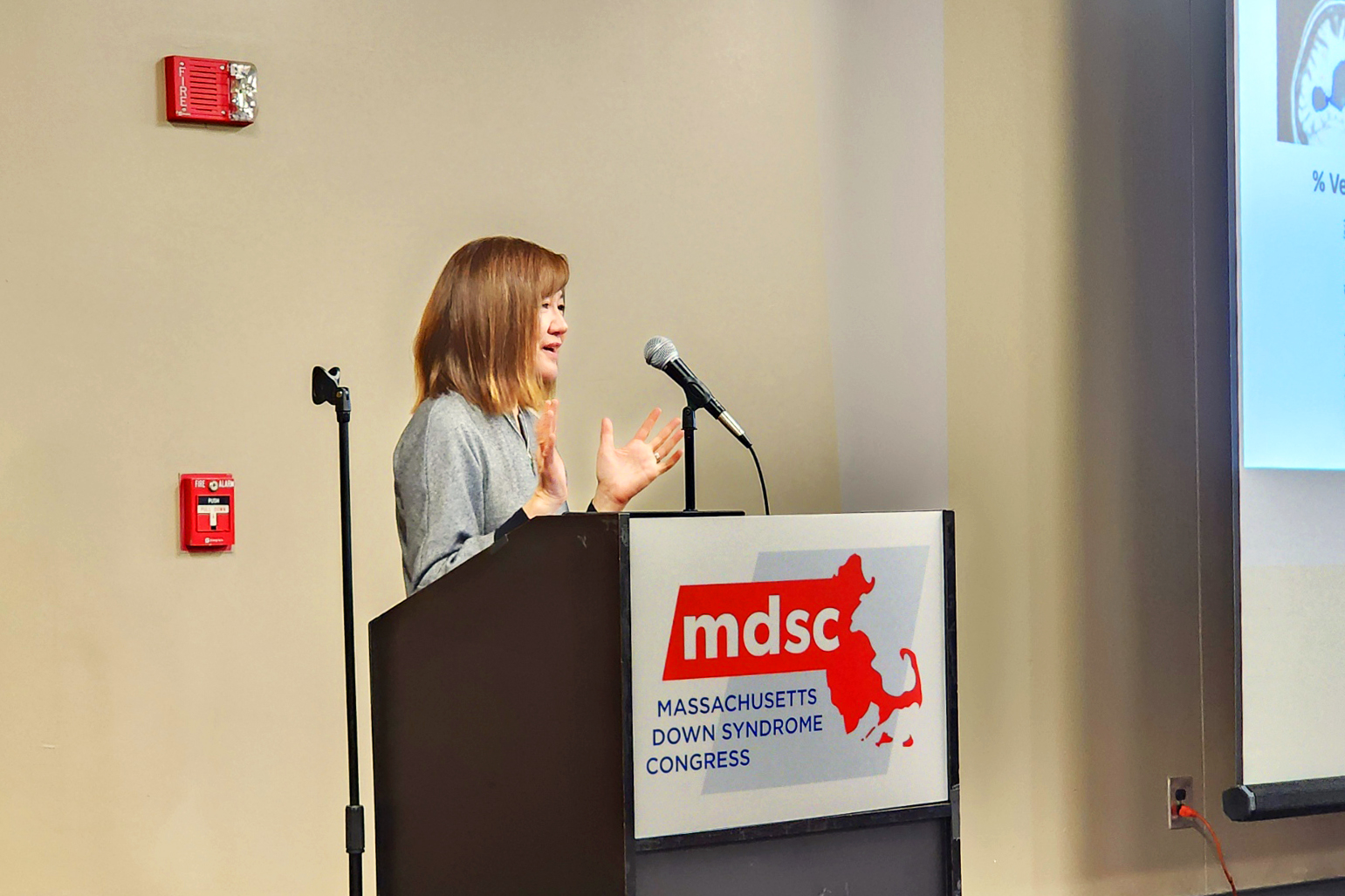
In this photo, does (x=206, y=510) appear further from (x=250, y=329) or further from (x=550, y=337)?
(x=550, y=337)

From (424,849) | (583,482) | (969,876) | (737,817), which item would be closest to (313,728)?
(583,482)

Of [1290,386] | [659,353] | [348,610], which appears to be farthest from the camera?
[1290,386]

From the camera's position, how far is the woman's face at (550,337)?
2.59 m

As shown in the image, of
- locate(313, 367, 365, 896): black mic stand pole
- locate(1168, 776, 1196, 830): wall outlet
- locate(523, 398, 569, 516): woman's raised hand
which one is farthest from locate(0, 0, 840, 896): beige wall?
locate(1168, 776, 1196, 830): wall outlet

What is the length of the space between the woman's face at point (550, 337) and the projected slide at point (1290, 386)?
1.42 m

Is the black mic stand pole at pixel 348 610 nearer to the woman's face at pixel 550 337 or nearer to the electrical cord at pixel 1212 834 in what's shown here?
the woman's face at pixel 550 337

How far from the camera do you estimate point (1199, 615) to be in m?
3.25

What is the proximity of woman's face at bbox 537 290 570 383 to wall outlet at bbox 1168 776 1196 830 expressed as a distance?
185 cm

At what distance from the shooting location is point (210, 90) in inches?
94.7

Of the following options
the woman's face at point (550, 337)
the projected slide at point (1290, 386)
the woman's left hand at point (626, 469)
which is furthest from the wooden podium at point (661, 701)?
the projected slide at point (1290, 386)

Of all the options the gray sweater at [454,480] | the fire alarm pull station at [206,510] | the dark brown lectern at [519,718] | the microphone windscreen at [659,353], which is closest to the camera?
Result: the dark brown lectern at [519,718]

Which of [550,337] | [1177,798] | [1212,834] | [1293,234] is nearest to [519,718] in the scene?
[550,337]

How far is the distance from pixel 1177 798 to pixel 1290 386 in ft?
3.58

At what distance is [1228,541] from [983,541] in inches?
26.4
